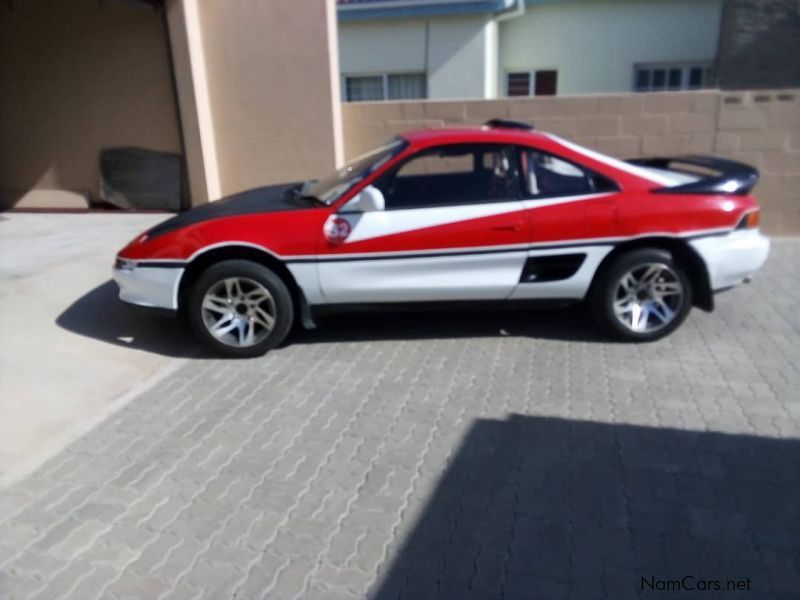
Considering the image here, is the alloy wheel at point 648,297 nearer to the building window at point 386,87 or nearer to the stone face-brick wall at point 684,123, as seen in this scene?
the stone face-brick wall at point 684,123

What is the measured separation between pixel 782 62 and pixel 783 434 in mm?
12792

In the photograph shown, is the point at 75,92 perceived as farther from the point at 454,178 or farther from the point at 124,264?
the point at 454,178

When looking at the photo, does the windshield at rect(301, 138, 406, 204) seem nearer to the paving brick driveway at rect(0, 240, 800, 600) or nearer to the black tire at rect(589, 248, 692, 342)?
the paving brick driveway at rect(0, 240, 800, 600)

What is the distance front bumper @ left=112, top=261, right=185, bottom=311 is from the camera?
4.82m

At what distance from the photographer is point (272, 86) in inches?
327

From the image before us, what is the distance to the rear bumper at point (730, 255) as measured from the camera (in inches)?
191

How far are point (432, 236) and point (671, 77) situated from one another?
12254mm

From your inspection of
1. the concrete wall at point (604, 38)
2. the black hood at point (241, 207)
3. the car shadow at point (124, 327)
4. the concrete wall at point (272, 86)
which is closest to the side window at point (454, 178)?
the black hood at point (241, 207)

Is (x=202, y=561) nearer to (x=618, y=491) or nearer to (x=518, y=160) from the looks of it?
(x=618, y=491)

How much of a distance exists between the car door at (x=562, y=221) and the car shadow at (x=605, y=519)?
4.44 feet

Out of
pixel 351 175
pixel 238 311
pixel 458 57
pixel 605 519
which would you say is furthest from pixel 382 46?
pixel 605 519

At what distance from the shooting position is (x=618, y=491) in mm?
3271

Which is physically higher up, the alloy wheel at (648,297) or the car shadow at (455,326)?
the alloy wheel at (648,297)

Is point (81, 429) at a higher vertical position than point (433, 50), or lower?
lower
